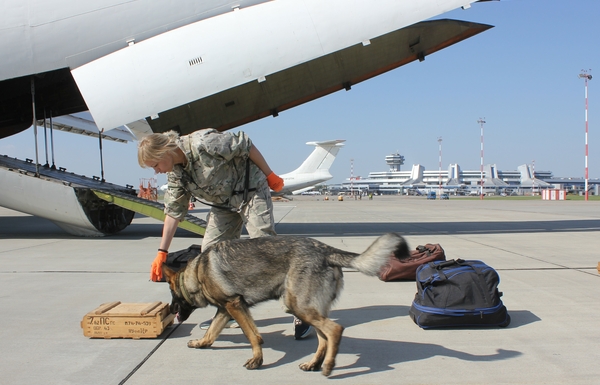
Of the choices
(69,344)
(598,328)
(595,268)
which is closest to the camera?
(69,344)

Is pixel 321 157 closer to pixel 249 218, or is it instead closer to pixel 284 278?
pixel 249 218

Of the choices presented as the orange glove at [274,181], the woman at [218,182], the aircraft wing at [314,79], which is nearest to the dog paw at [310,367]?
the woman at [218,182]

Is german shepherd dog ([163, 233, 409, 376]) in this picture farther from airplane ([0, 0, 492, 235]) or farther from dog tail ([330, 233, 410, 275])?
airplane ([0, 0, 492, 235])

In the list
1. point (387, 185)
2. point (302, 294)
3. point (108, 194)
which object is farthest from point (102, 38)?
point (387, 185)

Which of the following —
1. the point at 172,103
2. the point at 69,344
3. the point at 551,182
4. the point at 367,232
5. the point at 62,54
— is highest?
the point at 62,54

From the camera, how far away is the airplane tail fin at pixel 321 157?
3828cm

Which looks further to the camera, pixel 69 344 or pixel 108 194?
pixel 108 194

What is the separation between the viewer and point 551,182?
160 m

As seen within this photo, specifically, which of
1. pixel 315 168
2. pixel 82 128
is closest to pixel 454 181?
pixel 315 168

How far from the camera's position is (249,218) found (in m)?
4.36

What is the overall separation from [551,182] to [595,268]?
171759mm

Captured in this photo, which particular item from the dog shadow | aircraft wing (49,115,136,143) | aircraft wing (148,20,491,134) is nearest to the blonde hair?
the dog shadow

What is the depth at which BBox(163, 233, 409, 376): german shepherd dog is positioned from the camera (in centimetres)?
334

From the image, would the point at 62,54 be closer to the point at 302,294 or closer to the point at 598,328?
the point at 302,294
